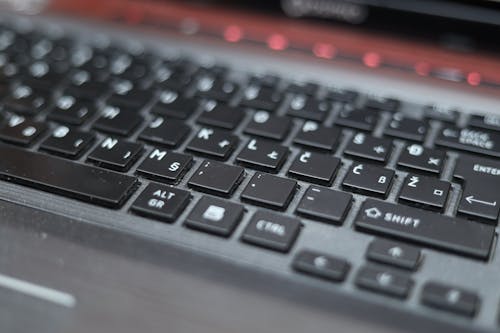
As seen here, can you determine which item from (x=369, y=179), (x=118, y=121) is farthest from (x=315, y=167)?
(x=118, y=121)

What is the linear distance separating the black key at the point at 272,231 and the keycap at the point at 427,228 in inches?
1.5

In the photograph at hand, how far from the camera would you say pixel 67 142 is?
42 centimetres

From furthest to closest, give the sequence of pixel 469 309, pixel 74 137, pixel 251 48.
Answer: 1. pixel 251 48
2. pixel 74 137
3. pixel 469 309

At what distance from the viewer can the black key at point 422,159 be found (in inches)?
15.1

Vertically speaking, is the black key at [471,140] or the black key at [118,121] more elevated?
the black key at [471,140]

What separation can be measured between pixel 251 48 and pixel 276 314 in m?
0.30

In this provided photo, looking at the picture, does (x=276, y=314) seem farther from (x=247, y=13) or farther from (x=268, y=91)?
(x=247, y=13)

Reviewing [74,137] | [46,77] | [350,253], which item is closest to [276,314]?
[350,253]

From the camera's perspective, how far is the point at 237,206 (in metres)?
0.35

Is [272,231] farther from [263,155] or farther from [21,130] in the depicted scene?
[21,130]

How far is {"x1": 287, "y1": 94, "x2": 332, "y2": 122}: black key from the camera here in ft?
1.44

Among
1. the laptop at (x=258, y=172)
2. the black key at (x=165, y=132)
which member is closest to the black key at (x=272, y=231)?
the laptop at (x=258, y=172)

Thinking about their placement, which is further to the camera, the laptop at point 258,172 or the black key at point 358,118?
the black key at point 358,118

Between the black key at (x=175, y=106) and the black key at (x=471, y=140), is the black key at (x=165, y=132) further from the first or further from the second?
the black key at (x=471, y=140)
